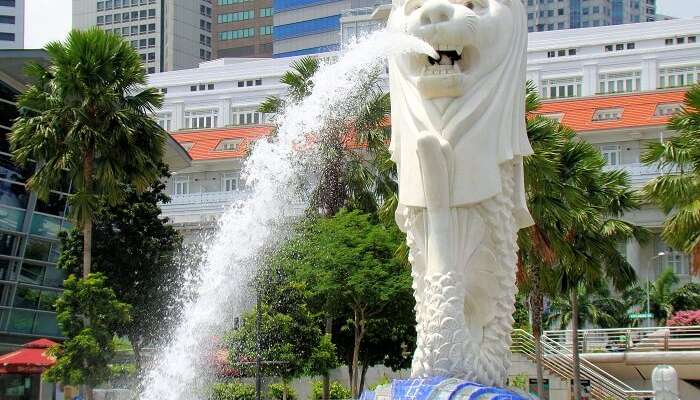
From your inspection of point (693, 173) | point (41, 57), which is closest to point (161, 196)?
point (41, 57)

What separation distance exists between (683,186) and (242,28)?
366ft

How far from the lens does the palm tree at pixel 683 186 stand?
27625 mm

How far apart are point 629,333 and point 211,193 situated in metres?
29.5

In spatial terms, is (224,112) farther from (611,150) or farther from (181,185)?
(611,150)

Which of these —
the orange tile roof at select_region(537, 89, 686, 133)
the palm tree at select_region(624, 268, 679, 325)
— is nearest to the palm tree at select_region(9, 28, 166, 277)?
the orange tile roof at select_region(537, 89, 686, 133)

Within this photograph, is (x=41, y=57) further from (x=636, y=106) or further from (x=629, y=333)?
(x=636, y=106)

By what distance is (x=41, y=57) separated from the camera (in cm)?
4372

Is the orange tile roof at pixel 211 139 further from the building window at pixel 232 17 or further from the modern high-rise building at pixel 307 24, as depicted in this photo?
the building window at pixel 232 17

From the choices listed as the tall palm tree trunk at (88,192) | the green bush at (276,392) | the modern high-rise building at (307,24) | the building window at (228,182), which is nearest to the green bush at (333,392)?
the green bush at (276,392)

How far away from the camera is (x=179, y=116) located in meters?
90.5

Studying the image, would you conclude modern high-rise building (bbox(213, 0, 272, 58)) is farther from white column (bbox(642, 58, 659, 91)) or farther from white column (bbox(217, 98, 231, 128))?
white column (bbox(642, 58, 659, 91))

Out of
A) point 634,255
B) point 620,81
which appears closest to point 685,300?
point 634,255

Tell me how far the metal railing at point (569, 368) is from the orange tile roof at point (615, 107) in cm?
2235

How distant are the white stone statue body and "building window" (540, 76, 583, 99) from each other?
2335 inches
